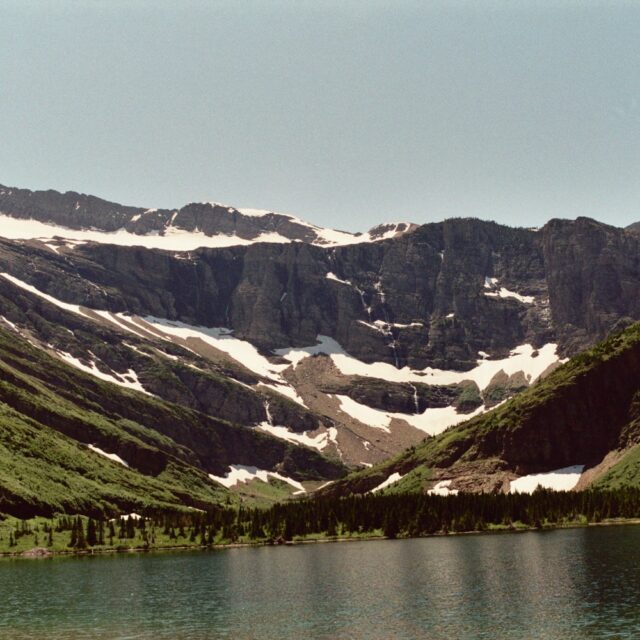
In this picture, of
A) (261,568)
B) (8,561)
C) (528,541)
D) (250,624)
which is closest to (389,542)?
(528,541)

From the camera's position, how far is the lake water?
83.2 meters

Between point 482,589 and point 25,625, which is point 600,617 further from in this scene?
point 25,625

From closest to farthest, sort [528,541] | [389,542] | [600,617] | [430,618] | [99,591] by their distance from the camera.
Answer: [600,617]
[430,618]
[99,591]
[528,541]
[389,542]

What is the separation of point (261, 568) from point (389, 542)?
2262 inches

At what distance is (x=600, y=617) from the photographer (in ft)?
266

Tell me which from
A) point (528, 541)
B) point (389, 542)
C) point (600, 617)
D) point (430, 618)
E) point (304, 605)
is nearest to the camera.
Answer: point (600, 617)

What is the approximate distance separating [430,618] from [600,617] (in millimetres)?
16432

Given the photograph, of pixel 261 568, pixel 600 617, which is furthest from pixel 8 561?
pixel 600 617

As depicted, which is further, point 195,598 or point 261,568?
point 261,568

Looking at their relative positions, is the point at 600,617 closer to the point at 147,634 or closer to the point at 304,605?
the point at 304,605

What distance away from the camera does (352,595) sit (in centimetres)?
10781

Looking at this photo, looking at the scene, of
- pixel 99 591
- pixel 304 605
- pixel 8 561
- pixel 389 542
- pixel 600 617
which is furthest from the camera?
pixel 389 542

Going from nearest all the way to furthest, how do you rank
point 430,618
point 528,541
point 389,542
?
point 430,618 < point 528,541 < point 389,542

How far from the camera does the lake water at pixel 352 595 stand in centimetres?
8319
